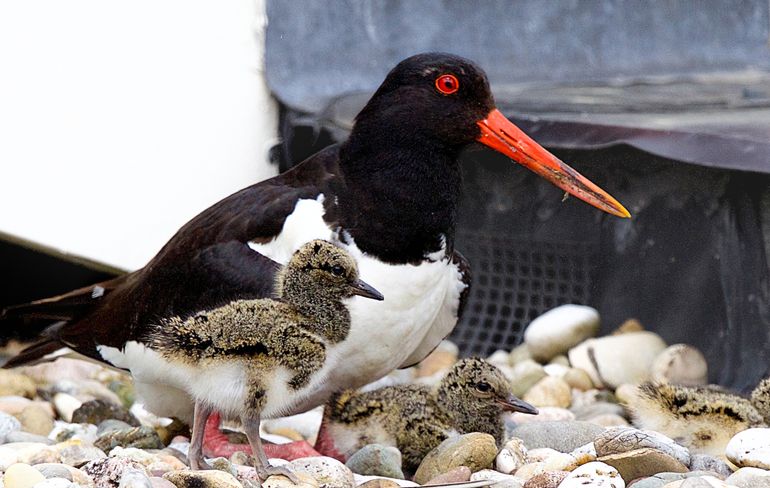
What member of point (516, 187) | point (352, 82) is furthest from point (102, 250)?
point (516, 187)

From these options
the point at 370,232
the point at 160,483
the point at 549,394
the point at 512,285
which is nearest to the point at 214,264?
the point at 370,232

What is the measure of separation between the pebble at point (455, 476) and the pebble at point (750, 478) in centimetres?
73

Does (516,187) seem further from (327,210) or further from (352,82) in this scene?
(327,210)

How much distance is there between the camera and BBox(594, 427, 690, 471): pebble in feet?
12.6

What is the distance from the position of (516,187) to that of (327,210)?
94.6 inches

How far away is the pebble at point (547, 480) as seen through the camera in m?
3.70

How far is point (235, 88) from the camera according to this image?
278 inches

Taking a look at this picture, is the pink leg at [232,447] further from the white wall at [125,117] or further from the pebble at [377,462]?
the white wall at [125,117]

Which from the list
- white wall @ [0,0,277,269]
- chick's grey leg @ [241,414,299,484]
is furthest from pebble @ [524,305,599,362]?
chick's grey leg @ [241,414,299,484]

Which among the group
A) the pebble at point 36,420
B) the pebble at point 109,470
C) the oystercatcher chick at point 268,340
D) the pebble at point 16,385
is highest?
the oystercatcher chick at point 268,340

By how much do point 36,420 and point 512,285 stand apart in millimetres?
2645

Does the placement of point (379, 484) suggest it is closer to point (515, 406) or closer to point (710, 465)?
point (515, 406)

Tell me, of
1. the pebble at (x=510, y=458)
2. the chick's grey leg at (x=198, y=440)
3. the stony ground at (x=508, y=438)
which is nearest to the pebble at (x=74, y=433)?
the stony ground at (x=508, y=438)

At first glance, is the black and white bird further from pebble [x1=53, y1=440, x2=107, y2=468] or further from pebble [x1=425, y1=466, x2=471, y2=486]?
pebble [x1=425, y1=466, x2=471, y2=486]
